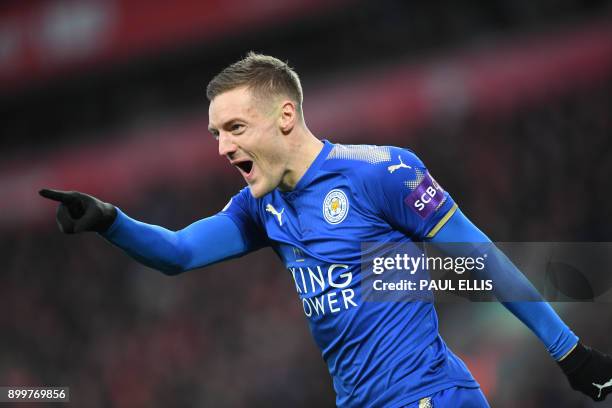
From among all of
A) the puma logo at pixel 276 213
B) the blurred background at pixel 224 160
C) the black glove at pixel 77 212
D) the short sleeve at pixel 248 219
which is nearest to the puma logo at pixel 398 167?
the puma logo at pixel 276 213

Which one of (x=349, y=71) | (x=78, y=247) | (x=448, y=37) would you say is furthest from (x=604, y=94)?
(x=78, y=247)

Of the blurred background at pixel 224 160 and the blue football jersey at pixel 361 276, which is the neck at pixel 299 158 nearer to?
the blue football jersey at pixel 361 276

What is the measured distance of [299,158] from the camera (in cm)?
288

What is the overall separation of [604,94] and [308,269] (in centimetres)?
519

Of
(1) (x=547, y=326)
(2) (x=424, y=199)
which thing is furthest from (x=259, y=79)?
(1) (x=547, y=326)

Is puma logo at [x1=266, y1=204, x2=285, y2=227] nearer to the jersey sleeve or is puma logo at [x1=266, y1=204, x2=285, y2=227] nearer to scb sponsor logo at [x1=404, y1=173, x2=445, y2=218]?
the jersey sleeve

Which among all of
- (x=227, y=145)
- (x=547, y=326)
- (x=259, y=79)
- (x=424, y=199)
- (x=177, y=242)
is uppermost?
(x=259, y=79)

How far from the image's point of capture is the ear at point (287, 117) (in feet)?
9.48

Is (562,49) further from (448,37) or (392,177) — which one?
(392,177)

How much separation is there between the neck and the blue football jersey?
0.13 ft

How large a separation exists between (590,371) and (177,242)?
148 centimetres

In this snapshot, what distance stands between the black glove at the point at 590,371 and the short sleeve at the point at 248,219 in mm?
1193

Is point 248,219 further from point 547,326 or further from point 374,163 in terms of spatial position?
point 547,326

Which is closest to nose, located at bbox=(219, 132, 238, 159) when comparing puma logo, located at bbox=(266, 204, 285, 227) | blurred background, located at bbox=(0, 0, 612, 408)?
puma logo, located at bbox=(266, 204, 285, 227)
